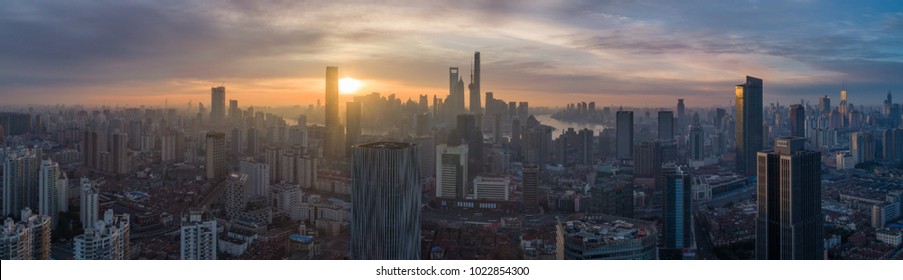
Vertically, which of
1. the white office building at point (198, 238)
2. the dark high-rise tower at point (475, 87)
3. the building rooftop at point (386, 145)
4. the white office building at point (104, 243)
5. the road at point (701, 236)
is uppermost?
the dark high-rise tower at point (475, 87)

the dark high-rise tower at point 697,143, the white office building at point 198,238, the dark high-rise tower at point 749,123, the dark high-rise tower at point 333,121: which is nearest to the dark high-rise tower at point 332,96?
the dark high-rise tower at point 333,121

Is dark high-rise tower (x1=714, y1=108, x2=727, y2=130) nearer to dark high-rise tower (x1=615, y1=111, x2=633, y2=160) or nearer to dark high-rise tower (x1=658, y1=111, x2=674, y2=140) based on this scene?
dark high-rise tower (x1=658, y1=111, x2=674, y2=140)

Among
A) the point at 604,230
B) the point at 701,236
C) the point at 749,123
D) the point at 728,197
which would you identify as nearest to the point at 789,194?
the point at 701,236

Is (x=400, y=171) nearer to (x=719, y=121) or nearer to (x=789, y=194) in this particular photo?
(x=789, y=194)

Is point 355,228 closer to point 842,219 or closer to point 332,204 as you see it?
point 332,204

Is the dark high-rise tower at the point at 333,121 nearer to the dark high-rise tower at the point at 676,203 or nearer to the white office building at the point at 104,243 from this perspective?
the white office building at the point at 104,243

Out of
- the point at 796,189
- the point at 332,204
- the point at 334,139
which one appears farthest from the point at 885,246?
the point at 334,139

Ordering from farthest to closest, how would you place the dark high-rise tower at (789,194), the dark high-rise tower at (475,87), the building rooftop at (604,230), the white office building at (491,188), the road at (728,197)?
the white office building at (491,188) → the road at (728,197) → the dark high-rise tower at (789,194) → the dark high-rise tower at (475,87) → the building rooftop at (604,230)
